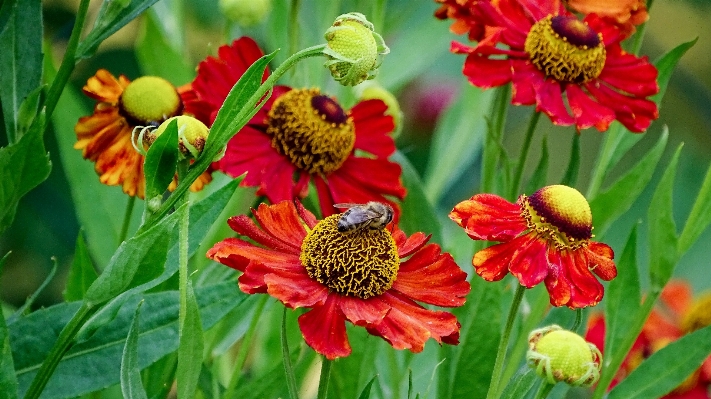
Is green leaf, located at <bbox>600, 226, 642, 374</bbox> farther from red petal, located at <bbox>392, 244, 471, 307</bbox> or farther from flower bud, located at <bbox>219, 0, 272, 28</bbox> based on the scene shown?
flower bud, located at <bbox>219, 0, 272, 28</bbox>

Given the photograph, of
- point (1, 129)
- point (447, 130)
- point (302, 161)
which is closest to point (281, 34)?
point (302, 161)

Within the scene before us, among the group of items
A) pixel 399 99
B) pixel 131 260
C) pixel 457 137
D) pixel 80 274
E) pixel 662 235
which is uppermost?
pixel 131 260

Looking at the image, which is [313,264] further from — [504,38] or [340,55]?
[504,38]

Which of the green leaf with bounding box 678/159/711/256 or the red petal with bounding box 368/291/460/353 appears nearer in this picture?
the red petal with bounding box 368/291/460/353

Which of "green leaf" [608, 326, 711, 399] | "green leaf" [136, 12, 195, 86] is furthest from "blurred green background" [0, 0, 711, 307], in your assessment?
"green leaf" [608, 326, 711, 399]

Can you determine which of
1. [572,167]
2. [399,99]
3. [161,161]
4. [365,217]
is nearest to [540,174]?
[572,167]

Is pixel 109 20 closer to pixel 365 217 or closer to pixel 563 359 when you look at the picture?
pixel 365 217
